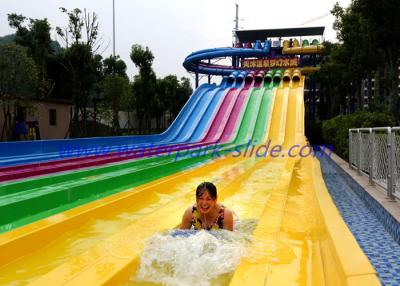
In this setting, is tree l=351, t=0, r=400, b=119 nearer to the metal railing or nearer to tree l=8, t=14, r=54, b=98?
the metal railing

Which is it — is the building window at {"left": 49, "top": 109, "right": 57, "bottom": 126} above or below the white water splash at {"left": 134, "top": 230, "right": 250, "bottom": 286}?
above

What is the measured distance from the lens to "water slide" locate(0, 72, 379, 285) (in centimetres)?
243

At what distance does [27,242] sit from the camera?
3111mm

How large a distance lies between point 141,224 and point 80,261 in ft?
3.20

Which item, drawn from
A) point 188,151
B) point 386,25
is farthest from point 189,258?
point 386,25

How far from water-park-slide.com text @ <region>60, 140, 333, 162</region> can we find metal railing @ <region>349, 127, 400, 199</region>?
2.54 m

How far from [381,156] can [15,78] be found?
402 inches

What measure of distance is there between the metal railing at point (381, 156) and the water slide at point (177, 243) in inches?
32.4

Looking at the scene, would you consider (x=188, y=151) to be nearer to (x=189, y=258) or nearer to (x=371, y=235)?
(x=371, y=235)

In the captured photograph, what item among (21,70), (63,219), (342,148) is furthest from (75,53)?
(63,219)

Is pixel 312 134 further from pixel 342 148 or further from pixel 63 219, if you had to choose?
pixel 63 219

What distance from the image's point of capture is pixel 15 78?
1207 centimetres

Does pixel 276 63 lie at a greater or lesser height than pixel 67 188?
greater

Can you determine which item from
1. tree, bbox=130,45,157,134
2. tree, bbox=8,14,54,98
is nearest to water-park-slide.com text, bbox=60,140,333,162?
tree, bbox=130,45,157,134
